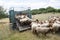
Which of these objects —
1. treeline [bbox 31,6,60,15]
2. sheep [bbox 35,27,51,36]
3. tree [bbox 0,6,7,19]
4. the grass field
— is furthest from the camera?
treeline [bbox 31,6,60,15]

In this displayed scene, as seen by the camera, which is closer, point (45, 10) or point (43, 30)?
point (43, 30)

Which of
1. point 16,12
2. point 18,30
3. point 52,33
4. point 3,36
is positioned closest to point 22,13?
point 16,12

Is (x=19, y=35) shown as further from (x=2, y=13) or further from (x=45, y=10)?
(x=45, y=10)

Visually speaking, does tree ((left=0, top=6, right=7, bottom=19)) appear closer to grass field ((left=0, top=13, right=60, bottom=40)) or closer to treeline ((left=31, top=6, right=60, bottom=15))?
treeline ((left=31, top=6, right=60, bottom=15))

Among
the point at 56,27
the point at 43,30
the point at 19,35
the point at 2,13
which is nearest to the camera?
the point at 43,30

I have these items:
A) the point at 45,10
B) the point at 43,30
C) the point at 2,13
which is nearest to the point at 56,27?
the point at 43,30

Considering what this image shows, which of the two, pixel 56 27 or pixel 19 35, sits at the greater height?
pixel 56 27

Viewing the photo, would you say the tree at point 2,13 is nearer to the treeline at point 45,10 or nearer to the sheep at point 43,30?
the treeline at point 45,10

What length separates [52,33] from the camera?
11094 millimetres

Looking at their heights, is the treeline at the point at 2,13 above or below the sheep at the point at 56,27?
below

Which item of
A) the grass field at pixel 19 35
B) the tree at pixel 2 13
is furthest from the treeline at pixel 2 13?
the grass field at pixel 19 35

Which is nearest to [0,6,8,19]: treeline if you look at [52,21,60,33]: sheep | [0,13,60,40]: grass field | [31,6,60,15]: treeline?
[31,6,60,15]: treeline

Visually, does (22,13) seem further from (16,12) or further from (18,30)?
(18,30)

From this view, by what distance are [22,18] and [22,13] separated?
1.58 metres
